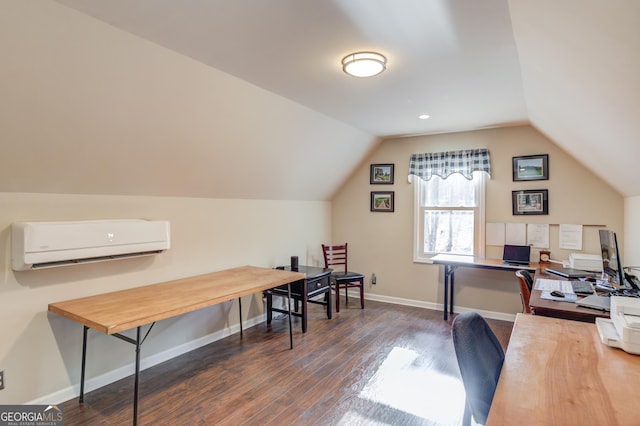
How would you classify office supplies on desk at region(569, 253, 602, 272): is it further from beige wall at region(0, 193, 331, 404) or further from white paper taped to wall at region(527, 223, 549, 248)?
beige wall at region(0, 193, 331, 404)

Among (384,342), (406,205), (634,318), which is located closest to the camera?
(634,318)

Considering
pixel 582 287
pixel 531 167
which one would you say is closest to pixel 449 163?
pixel 531 167

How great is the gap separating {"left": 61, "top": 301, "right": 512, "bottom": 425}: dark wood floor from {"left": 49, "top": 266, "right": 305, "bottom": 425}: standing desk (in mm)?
280

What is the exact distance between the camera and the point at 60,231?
220cm

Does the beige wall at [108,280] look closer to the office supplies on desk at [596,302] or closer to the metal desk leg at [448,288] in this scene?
the metal desk leg at [448,288]

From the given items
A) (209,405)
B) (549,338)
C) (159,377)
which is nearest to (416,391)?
(549,338)

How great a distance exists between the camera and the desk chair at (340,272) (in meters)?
4.50

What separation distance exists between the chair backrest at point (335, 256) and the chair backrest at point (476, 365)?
3.45 metres

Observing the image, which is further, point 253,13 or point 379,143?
point 379,143

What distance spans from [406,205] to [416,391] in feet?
8.96

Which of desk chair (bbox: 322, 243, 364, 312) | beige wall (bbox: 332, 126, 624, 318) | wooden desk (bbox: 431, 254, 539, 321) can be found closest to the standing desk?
desk chair (bbox: 322, 243, 364, 312)

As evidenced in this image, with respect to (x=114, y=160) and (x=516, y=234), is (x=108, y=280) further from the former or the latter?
→ (x=516, y=234)

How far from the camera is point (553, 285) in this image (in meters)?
2.72

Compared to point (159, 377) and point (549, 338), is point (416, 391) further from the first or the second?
point (159, 377)
